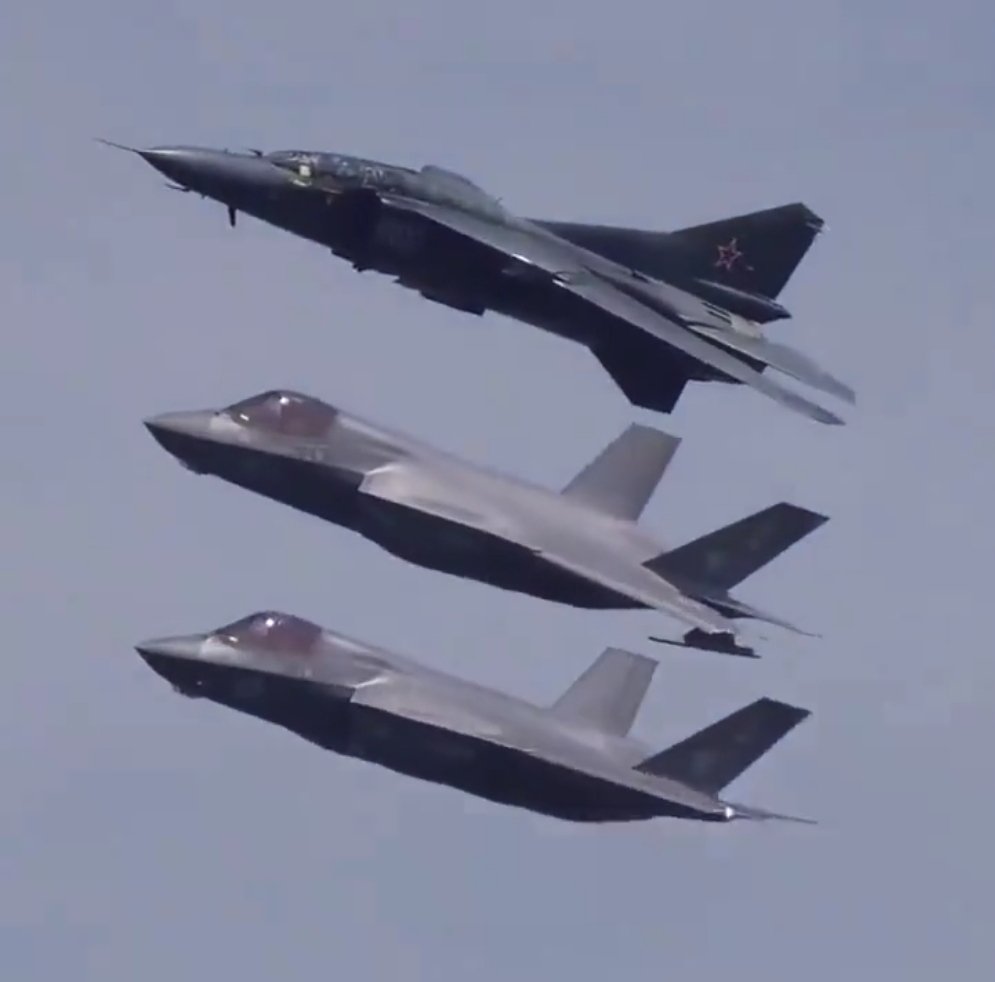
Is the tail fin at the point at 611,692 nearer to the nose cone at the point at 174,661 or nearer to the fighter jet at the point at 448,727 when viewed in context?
the fighter jet at the point at 448,727

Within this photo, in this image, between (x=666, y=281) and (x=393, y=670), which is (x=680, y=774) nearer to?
(x=393, y=670)

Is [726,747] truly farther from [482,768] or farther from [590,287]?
[590,287]

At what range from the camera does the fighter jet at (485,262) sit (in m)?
71.6

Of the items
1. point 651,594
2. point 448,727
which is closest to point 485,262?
point 651,594

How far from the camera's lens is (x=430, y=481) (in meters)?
70.1

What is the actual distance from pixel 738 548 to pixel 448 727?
8.82 metres

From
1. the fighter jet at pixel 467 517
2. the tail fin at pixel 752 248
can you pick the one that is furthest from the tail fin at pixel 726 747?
the tail fin at pixel 752 248

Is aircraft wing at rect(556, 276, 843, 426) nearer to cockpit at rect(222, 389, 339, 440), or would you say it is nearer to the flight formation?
the flight formation

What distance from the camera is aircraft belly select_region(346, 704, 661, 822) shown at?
2763 inches

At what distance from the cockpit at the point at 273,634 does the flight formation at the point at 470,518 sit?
0.07 m

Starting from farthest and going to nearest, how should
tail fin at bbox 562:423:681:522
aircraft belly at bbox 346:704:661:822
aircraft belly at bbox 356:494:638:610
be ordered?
tail fin at bbox 562:423:681:522
aircraft belly at bbox 346:704:661:822
aircraft belly at bbox 356:494:638:610

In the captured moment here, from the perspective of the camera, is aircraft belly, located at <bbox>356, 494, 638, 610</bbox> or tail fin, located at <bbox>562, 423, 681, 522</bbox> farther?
tail fin, located at <bbox>562, 423, 681, 522</bbox>

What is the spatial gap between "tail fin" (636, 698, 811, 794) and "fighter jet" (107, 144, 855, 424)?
8308 mm

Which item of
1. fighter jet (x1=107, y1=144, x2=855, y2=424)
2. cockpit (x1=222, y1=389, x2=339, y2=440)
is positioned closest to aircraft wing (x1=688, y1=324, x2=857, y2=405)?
fighter jet (x1=107, y1=144, x2=855, y2=424)
